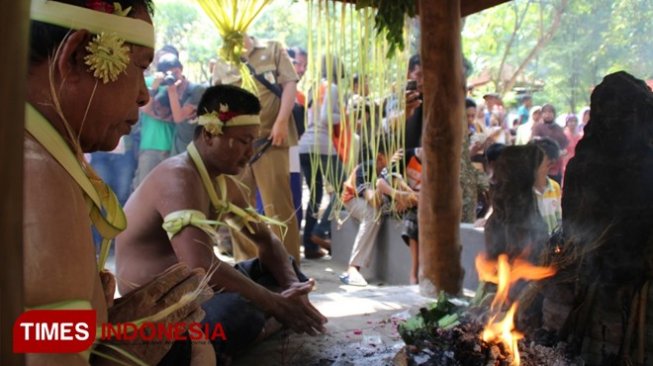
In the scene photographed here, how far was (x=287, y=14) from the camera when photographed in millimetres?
21328

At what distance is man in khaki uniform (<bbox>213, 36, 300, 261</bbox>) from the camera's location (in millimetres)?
5930

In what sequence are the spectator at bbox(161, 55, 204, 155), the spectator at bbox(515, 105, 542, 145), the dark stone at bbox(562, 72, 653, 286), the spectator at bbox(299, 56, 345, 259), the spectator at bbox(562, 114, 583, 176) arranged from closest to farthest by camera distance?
1. the dark stone at bbox(562, 72, 653, 286)
2. the spectator at bbox(299, 56, 345, 259)
3. the spectator at bbox(161, 55, 204, 155)
4. the spectator at bbox(562, 114, 583, 176)
5. the spectator at bbox(515, 105, 542, 145)

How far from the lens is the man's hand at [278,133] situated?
5.93 m

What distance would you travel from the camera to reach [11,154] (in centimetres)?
73

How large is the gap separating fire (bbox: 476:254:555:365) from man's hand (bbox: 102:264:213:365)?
5.57 feet

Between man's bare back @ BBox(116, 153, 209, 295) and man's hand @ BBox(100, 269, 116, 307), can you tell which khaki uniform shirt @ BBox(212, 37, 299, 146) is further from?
man's hand @ BBox(100, 269, 116, 307)

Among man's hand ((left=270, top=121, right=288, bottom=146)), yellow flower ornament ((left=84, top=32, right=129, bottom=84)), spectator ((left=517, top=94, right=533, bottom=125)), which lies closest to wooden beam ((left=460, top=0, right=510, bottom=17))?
man's hand ((left=270, top=121, right=288, bottom=146))

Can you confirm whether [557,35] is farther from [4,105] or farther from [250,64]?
[4,105]

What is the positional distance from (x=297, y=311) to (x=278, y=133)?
9.07 feet

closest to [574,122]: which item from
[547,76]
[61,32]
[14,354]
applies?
[547,76]

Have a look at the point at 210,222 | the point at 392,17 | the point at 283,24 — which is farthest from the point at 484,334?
the point at 283,24

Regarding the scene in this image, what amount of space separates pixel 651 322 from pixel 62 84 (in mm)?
2577

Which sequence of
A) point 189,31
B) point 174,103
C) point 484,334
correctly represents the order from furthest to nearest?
point 189,31 → point 174,103 → point 484,334

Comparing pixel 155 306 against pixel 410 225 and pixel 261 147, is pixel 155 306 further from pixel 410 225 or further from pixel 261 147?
pixel 410 225
